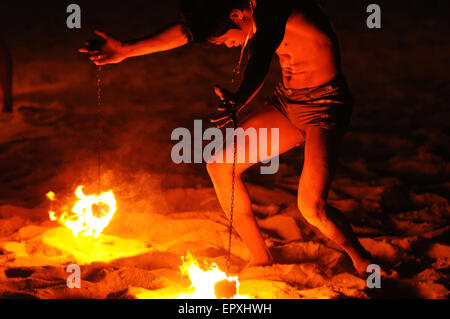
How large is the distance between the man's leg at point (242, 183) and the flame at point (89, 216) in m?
1.15

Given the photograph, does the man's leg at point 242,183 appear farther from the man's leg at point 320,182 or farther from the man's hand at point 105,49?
the man's hand at point 105,49

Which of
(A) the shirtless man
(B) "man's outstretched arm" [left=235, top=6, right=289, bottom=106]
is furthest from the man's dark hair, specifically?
(B) "man's outstretched arm" [left=235, top=6, right=289, bottom=106]

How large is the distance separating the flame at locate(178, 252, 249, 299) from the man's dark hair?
4.88 ft

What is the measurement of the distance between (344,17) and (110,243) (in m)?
9.48

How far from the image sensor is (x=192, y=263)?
3525 millimetres

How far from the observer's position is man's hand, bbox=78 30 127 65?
350 centimetres

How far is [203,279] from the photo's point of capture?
3.31 m

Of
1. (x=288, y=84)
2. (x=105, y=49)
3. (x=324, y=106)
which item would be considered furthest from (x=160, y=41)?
(x=324, y=106)

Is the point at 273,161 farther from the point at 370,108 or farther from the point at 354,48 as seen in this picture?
the point at 354,48

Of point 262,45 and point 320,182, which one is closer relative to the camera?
point 262,45

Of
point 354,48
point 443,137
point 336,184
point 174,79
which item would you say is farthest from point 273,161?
point 354,48

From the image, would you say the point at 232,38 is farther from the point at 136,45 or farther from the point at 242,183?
the point at 242,183

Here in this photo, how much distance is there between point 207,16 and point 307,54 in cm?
68

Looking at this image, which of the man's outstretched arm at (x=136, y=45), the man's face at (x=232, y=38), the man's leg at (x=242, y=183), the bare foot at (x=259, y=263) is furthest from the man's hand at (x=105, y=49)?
the bare foot at (x=259, y=263)
